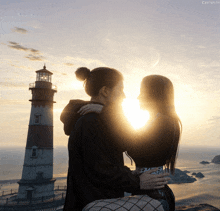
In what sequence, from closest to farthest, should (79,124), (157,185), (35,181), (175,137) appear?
(157,185), (79,124), (175,137), (35,181)

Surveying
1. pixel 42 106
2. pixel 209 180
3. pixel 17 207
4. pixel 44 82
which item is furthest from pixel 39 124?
pixel 209 180

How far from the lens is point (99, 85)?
223 centimetres

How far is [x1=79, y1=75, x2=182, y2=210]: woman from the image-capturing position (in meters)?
1.99

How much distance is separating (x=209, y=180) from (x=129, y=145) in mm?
85873

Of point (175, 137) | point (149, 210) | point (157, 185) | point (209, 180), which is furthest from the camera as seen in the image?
point (209, 180)

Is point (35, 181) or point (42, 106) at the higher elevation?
point (42, 106)

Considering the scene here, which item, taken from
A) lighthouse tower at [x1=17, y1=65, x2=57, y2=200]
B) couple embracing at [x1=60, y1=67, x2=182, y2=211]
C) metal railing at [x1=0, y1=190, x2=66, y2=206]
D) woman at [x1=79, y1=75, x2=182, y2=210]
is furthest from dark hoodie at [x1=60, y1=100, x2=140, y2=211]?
metal railing at [x1=0, y1=190, x2=66, y2=206]

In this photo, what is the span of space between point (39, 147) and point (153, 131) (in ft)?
69.8

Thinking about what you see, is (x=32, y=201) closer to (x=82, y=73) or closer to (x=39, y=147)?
(x=39, y=147)

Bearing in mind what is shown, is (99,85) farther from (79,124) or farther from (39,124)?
(39,124)

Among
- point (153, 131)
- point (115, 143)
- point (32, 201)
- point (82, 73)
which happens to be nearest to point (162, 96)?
point (153, 131)

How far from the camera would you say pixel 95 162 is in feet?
6.11

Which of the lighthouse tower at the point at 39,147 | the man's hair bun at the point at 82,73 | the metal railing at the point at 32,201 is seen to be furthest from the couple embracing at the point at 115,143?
the metal railing at the point at 32,201

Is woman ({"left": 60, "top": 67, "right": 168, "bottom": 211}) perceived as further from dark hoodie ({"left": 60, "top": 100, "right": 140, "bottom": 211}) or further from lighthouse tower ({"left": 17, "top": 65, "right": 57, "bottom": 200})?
lighthouse tower ({"left": 17, "top": 65, "right": 57, "bottom": 200})
